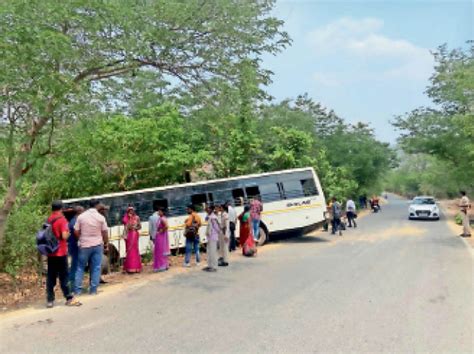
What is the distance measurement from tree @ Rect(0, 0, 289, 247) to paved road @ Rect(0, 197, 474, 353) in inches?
130

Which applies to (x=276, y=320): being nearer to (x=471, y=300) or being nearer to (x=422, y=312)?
(x=422, y=312)

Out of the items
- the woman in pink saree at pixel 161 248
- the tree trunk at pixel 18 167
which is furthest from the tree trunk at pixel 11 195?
the woman in pink saree at pixel 161 248

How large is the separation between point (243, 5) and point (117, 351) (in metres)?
6.80

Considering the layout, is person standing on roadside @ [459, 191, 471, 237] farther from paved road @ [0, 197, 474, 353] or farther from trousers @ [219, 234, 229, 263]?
trousers @ [219, 234, 229, 263]

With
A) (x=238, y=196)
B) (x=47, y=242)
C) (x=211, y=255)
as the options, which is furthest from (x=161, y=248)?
(x=238, y=196)

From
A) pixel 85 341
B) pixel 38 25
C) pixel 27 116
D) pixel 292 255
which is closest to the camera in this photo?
pixel 85 341

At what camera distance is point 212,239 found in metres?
9.99

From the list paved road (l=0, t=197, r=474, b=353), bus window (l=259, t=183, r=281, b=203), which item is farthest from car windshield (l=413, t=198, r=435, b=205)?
paved road (l=0, t=197, r=474, b=353)

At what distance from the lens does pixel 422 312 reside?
236 inches

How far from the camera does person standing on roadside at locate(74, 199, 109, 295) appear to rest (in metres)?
7.20

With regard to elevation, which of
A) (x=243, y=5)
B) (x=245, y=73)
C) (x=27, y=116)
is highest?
(x=243, y=5)

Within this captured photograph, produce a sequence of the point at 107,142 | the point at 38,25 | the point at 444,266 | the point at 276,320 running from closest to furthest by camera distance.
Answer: the point at 276,320
the point at 38,25
the point at 444,266
the point at 107,142

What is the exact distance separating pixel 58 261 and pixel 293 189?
10.6 meters

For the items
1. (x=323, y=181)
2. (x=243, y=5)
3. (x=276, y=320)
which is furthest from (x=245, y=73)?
(x=323, y=181)
